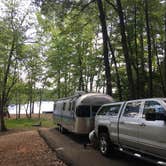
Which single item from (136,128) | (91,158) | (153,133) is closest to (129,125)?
(136,128)

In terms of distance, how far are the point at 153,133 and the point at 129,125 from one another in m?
1.52

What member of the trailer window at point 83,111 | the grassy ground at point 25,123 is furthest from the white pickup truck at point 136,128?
the grassy ground at point 25,123

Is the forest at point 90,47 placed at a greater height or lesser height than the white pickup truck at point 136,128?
greater

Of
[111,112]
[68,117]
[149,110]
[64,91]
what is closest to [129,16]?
[68,117]

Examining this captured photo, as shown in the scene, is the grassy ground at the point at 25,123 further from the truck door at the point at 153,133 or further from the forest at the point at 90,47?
the truck door at the point at 153,133

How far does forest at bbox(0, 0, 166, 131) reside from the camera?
21.6m

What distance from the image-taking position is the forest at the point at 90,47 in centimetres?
2162

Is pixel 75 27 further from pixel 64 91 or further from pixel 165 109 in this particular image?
pixel 64 91

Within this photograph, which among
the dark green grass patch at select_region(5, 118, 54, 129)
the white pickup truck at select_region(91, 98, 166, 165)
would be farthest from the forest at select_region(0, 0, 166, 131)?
the white pickup truck at select_region(91, 98, 166, 165)

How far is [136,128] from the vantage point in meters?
9.95

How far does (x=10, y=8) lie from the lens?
109 ft

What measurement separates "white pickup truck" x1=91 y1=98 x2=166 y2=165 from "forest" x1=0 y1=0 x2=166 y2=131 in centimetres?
808

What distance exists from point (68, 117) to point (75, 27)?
6613 mm

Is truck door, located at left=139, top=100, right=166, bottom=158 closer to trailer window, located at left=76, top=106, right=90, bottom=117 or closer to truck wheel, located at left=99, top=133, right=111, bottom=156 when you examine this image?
truck wheel, located at left=99, top=133, right=111, bottom=156
